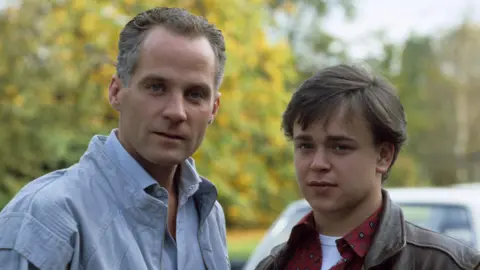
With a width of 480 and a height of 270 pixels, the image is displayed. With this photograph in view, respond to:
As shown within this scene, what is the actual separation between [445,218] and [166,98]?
148 inches

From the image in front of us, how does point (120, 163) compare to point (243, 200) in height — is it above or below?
above

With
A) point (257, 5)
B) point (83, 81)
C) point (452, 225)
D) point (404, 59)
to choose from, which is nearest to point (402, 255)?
point (452, 225)

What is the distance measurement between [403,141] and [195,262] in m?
0.86

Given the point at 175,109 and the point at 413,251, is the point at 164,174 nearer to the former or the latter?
the point at 175,109

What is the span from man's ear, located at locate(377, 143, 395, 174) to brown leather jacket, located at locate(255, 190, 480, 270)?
0.16 m

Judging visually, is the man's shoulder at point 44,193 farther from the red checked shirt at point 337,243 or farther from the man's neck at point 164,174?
the red checked shirt at point 337,243

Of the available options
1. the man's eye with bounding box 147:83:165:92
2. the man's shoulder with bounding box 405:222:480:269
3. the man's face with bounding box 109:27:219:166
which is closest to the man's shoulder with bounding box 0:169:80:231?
the man's face with bounding box 109:27:219:166

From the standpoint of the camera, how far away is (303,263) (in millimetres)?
3000

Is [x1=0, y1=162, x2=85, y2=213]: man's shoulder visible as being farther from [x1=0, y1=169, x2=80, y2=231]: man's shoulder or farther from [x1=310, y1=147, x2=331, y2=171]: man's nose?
[x1=310, y1=147, x2=331, y2=171]: man's nose

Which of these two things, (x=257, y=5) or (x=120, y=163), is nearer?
(x=120, y=163)

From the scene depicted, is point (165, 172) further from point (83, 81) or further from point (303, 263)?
point (83, 81)

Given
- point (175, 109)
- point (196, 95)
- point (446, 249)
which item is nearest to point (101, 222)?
point (175, 109)

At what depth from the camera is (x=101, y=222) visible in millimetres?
2732

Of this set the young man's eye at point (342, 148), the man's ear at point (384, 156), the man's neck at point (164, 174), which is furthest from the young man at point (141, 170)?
the man's ear at point (384, 156)
